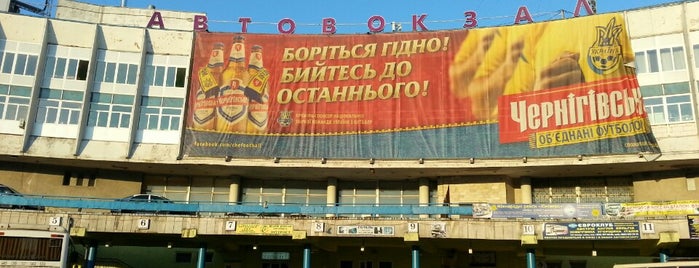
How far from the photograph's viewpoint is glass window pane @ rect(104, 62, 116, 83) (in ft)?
170

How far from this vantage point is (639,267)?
26.3m

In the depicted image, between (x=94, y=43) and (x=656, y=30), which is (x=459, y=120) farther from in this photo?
(x=94, y=43)

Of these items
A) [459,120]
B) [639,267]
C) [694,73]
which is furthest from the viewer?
[459,120]

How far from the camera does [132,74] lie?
52094mm

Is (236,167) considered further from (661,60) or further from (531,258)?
(661,60)

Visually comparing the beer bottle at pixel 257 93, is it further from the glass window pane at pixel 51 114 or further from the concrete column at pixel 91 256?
the concrete column at pixel 91 256

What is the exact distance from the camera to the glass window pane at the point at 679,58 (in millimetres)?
46188

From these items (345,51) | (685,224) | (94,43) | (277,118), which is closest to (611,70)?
(685,224)

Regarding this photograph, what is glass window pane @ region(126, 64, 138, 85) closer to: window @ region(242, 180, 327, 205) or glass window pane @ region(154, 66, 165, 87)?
glass window pane @ region(154, 66, 165, 87)

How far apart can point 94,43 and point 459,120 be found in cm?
3181

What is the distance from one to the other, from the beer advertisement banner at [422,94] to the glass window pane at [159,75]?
8.99 ft

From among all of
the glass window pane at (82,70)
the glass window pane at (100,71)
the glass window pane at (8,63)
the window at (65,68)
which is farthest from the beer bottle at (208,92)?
the glass window pane at (8,63)

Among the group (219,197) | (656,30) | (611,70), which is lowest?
(219,197)

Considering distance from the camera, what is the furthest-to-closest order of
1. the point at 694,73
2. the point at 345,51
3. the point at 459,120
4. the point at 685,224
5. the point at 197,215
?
the point at 345,51 < the point at 459,120 < the point at 694,73 < the point at 197,215 < the point at 685,224
